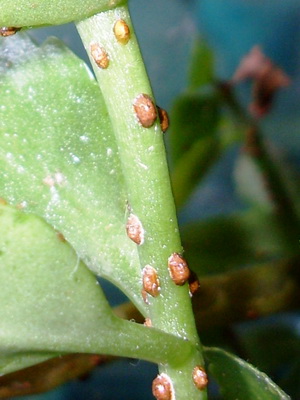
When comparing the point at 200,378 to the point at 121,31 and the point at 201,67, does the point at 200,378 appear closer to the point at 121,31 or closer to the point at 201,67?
the point at 121,31

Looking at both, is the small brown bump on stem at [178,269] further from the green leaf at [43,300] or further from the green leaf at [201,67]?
the green leaf at [201,67]

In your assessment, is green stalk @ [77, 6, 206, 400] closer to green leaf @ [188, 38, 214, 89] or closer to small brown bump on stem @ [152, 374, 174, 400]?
small brown bump on stem @ [152, 374, 174, 400]

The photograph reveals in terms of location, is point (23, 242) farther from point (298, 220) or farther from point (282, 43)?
point (282, 43)

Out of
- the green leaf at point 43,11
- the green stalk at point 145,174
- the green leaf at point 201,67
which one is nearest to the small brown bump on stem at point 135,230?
the green stalk at point 145,174

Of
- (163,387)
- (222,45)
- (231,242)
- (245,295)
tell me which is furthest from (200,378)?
(222,45)

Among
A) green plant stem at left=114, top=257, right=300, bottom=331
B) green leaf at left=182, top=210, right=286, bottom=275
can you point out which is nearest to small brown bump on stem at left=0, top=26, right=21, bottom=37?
green plant stem at left=114, top=257, right=300, bottom=331
